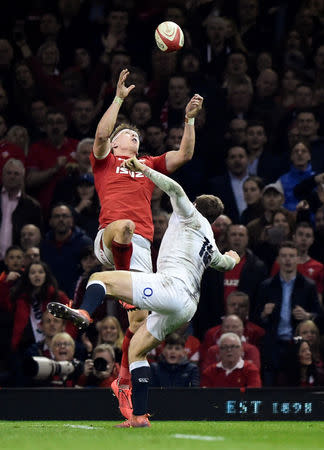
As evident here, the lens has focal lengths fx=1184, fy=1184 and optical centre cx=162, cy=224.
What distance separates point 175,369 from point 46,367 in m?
1.63

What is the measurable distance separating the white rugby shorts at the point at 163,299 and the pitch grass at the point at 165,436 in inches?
38.3

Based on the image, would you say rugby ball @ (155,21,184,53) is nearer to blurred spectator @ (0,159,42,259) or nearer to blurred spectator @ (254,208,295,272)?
blurred spectator @ (254,208,295,272)

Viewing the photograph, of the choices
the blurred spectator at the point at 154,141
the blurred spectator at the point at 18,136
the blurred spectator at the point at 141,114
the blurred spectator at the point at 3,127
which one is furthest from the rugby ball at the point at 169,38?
the blurred spectator at the point at 3,127

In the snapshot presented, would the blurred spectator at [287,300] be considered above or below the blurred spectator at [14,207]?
below

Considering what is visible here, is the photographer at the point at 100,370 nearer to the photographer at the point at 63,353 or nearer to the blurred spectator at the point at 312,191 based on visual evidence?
the photographer at the point at 63,353

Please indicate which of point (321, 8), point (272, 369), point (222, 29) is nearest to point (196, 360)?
point (272, 369)

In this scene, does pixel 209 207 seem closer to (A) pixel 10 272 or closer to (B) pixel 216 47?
(A) pixel 10 272

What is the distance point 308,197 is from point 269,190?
754 mm

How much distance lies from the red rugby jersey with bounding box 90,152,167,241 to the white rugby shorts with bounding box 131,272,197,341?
50.9 inches

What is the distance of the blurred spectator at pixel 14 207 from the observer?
15.9m

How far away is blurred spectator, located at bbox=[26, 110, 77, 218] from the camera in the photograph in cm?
1658

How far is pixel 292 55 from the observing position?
1888cm

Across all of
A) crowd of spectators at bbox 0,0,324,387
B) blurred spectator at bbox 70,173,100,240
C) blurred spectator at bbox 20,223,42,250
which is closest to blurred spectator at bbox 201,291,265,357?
crowd of spectators at bbox 0,0,324,387

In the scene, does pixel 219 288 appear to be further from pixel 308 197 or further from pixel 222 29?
pixel 222 29
